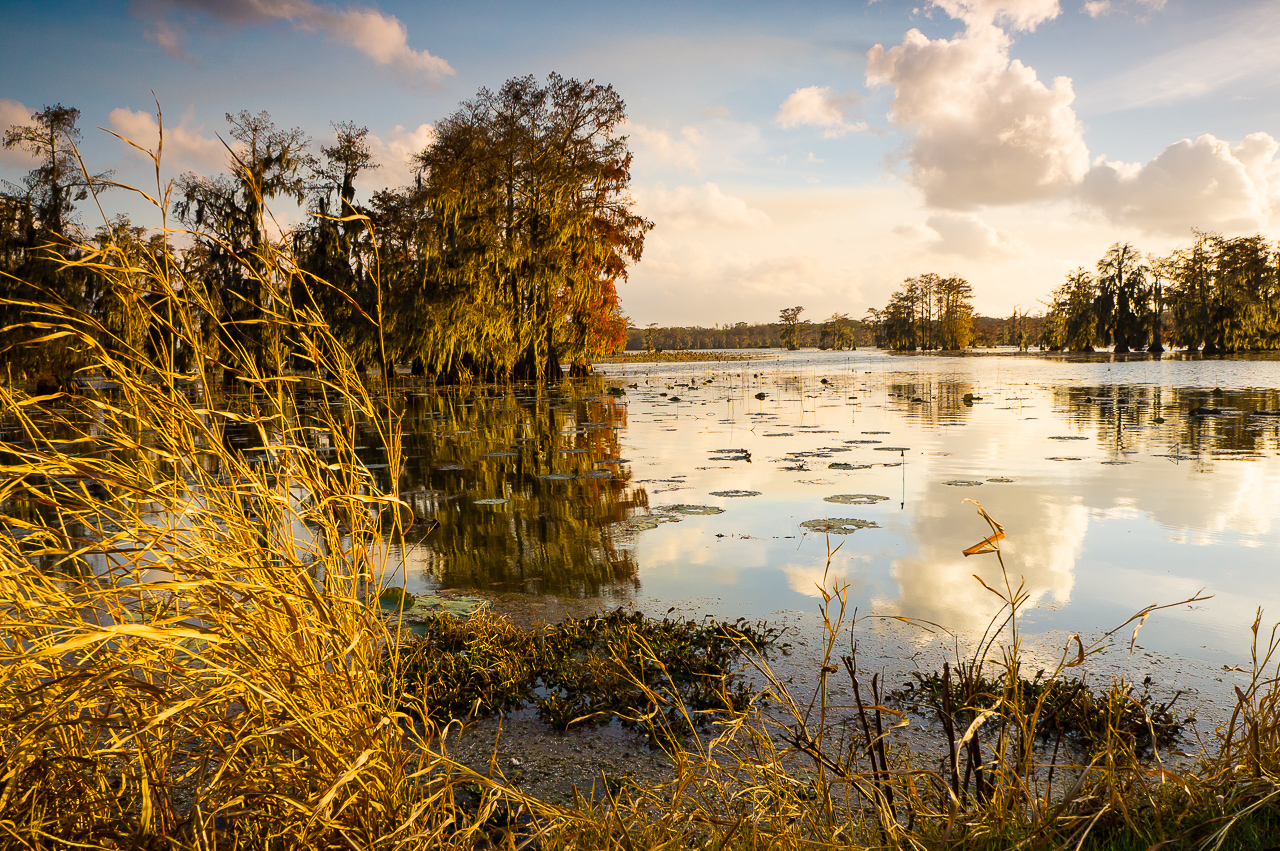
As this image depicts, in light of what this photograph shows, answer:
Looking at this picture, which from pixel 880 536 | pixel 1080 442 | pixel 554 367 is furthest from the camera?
pixel 554 367

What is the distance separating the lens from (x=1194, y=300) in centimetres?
5369

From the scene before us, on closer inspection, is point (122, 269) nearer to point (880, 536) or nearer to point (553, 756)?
point (553, 756)

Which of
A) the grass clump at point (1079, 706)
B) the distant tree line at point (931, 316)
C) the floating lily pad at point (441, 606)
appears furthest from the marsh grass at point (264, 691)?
the distant tree line at point (931, 316)

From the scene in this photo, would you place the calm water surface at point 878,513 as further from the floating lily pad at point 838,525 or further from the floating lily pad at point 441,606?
the floating lily pad at point 441,606

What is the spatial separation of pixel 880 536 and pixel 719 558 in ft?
4.40

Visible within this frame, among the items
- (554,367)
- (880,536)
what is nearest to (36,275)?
(554,367)

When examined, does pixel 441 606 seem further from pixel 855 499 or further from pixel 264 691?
pixel 855 499

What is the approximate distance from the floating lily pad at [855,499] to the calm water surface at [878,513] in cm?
5

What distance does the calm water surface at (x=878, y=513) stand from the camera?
426 centimetres

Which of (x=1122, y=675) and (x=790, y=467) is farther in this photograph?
(x=790, y=467)

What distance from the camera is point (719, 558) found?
16.7 ft

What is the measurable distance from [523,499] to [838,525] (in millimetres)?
3014

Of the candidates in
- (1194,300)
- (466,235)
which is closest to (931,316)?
(1194,300)

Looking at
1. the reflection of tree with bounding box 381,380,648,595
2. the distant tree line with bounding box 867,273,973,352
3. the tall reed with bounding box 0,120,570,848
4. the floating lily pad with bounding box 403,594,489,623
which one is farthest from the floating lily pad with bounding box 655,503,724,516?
the distant tree line with bounding box 867,273,973,352
